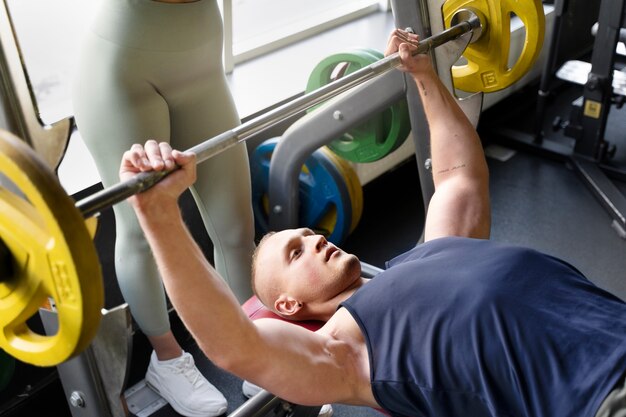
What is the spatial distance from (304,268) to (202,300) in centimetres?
54

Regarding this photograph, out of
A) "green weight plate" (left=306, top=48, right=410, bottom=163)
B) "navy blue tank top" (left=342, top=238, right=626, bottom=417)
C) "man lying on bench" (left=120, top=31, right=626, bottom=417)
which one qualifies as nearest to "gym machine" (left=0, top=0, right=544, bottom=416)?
"man lying on bench" (left=120, top=31, right=626, bottom=417)

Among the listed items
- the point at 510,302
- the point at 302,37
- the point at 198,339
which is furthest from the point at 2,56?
the point at 302,37

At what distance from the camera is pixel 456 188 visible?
1712 millimetres

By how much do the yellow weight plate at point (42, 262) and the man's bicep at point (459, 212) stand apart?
2.95 ft

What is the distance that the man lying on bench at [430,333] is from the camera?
1132 mm

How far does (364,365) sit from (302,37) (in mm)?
2671

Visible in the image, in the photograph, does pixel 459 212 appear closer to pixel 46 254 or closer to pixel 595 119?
pixel 46 254

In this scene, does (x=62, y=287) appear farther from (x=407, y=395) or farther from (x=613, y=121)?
(x=613, y=121)

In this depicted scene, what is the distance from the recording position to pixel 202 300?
44.3 inches

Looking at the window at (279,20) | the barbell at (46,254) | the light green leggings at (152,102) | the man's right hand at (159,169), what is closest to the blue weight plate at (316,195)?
the light green leggings at (152,102)

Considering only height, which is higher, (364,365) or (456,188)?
(456,188)

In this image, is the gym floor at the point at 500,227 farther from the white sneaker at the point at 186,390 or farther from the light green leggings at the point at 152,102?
the light green leggings at the point at 152,102

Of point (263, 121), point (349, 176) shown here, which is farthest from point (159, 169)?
point (349, 176)

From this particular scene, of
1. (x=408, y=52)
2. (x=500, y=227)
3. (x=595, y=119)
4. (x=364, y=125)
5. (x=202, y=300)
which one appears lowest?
(x=500, y=227)
